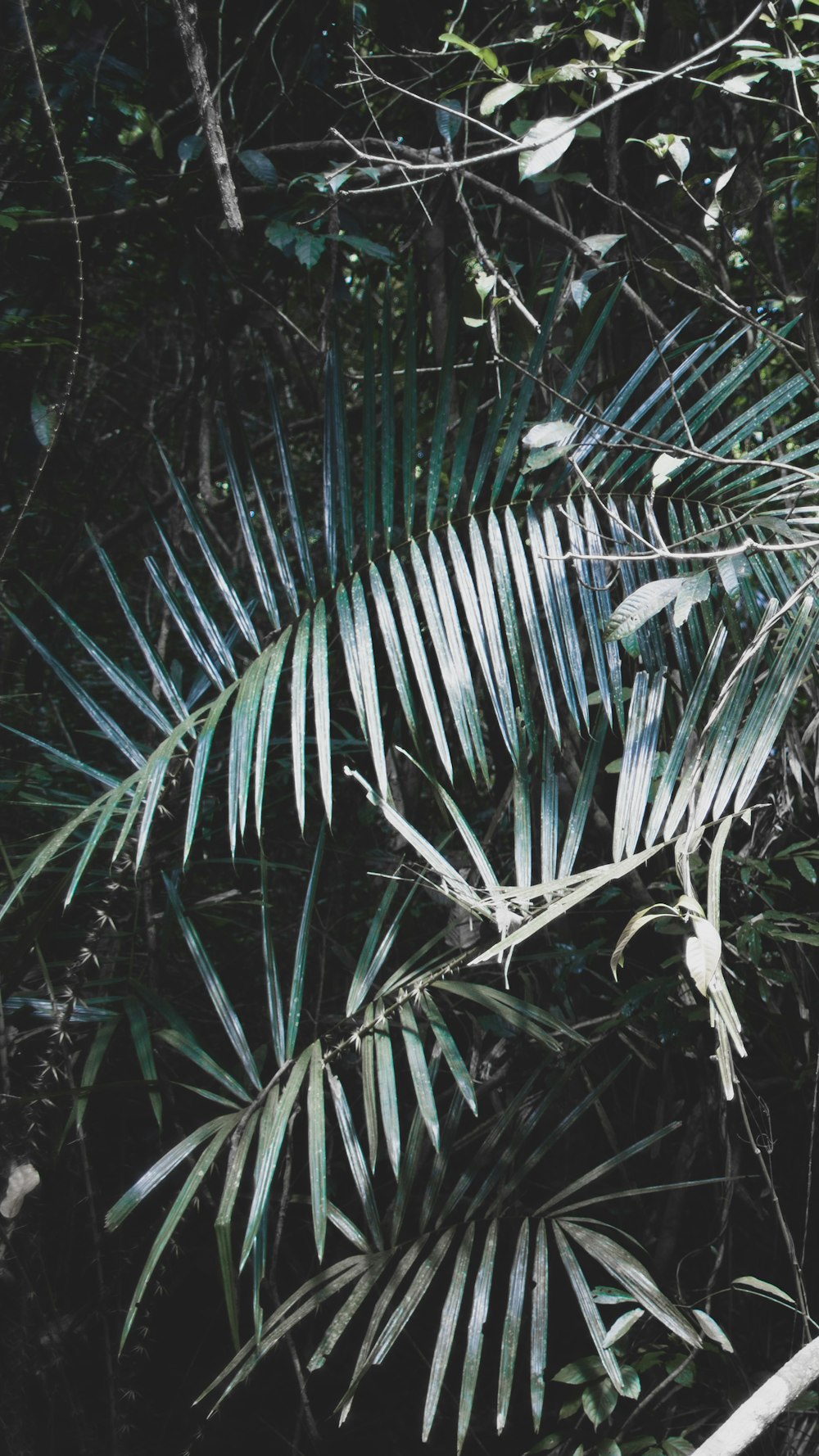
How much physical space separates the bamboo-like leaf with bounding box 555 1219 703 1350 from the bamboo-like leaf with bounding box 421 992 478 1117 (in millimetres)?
204

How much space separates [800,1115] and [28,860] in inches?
42.2

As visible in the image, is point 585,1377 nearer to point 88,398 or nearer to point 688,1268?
point 688,1268

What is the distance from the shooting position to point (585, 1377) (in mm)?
1107

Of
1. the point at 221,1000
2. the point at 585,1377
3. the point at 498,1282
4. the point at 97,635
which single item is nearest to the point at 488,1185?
the point at 585,1377

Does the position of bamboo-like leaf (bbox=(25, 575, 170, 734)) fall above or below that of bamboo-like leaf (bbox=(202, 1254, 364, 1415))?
above

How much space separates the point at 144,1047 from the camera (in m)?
1.04

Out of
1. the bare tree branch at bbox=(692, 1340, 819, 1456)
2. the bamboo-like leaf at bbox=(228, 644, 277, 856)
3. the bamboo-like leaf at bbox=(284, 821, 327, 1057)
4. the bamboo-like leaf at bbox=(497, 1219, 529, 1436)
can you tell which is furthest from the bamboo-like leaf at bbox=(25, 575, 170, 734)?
the bare tree branch at bbox=(692, 1340, 819, 1456)

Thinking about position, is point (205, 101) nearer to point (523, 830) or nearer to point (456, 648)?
point (456, 648)

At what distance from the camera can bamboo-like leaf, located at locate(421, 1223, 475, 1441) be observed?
916 mm

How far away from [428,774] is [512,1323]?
53cm

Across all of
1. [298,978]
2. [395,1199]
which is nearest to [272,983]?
[298,978]

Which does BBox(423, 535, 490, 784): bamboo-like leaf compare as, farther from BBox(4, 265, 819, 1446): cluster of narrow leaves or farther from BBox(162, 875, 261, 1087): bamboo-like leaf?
BBox(162, 875, 261, 1087): bamboo-like leaf

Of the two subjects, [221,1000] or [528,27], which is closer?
[221,1000]

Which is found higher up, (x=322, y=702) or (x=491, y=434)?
(x=491, y=434)
